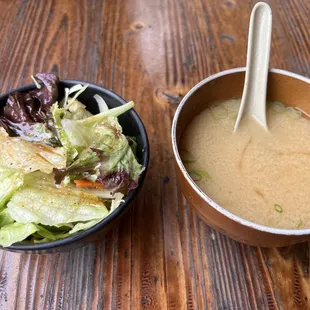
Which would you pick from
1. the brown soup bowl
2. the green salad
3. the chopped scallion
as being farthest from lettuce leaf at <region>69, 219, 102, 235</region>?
the chopped scallion

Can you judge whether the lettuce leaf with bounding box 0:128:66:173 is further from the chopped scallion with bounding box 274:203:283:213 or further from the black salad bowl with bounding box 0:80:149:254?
the chopped scallion with bounding box 274:203:283:213

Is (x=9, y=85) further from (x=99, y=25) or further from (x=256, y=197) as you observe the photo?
(x=256, y=197)

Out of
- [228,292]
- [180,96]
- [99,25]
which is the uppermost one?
[99,25]

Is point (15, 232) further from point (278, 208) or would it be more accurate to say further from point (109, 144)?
point (278, 208)

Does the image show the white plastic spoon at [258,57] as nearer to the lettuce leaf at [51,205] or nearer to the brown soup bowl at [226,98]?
the brown soup bowl at [226,98]

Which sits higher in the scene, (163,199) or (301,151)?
(301,151)

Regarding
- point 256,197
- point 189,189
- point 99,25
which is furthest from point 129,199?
point 99,25
